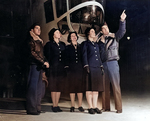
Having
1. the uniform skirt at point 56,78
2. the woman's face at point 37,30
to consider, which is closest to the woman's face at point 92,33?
the uniform skirt at point 56,78

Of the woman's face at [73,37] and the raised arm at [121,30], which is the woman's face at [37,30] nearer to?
the woman's face at [73,37]

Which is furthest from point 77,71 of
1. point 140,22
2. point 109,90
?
point 140,22

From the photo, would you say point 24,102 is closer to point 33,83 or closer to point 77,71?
point 33,83

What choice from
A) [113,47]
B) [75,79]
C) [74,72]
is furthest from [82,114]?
[113,47]

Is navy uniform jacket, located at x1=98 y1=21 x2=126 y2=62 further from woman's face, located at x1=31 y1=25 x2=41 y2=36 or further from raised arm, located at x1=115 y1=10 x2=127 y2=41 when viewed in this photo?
woman's face, located at x1=31 y1=25 x2=41 y2=36

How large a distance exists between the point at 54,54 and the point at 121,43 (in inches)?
52.0

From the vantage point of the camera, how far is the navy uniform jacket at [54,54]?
10.6 ft

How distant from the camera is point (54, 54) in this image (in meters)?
3.24

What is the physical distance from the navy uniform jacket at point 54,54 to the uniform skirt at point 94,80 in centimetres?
53

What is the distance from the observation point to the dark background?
3312mm

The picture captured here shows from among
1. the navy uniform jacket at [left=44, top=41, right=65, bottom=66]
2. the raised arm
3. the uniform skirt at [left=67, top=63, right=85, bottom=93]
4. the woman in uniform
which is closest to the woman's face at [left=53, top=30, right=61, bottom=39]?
the navy uniform jacket at [left=44, top=41, right=65, bottom=66]

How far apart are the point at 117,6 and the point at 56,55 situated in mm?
1596

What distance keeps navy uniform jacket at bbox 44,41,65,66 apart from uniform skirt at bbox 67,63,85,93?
22 centimetres

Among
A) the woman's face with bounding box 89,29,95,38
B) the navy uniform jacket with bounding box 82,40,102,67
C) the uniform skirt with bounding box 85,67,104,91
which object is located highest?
the woman's face with bounding box 89,29,95,38
